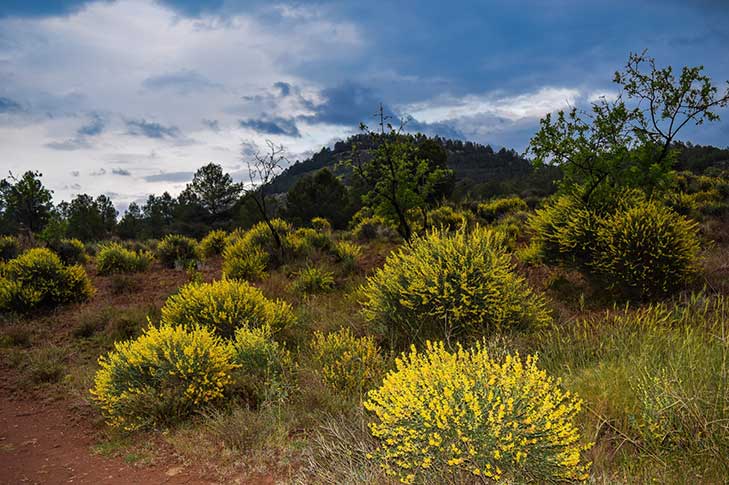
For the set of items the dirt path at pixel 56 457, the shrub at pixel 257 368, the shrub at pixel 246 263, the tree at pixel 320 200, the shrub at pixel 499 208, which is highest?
the tree at pixel 320 200

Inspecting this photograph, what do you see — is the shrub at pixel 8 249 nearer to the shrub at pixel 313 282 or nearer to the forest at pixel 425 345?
the forest at pixel 425 345

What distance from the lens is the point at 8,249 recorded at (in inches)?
626

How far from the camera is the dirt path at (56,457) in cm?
402

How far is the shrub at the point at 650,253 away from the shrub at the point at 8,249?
59.8ft

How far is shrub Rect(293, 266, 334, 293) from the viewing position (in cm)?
1078

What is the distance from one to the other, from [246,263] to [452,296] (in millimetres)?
8182

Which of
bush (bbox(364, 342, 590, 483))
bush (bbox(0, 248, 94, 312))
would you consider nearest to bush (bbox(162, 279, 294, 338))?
bush (bbox(364, 342, 590, 483))

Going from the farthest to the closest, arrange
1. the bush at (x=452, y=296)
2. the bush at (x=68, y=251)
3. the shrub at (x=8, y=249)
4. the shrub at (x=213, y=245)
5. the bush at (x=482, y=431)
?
the shrub at (x=213, y=245) < the bush at (x=68, y=251) < the shrub at (x=8, y=249) < the bush at (x=452, y=296) < the bush at (x=482, y=431)

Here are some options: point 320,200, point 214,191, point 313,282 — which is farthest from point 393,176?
point 214,191

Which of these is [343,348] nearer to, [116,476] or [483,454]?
[116,476]

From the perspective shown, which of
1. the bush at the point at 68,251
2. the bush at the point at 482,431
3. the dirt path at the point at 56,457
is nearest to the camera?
the bush at the point at 482,431

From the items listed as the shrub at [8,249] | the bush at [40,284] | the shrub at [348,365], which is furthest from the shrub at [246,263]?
the shrub at [8,249]

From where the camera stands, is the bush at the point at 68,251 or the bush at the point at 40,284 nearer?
the bush at the point at 40,284

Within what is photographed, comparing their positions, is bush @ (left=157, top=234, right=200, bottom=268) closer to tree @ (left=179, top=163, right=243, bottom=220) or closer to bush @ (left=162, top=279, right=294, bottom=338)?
bush @ (left=162, top=279, right=294, bottom=338)
